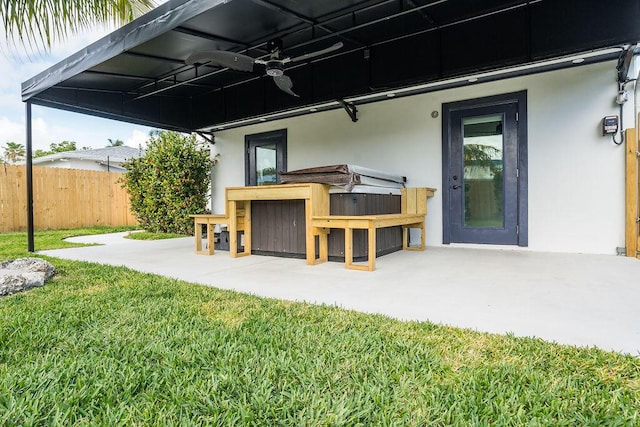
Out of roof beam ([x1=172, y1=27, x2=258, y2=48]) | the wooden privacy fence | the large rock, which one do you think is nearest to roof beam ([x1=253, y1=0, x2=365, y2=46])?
roof beam ([x1=172, y1=27, x2=258, y2=48])

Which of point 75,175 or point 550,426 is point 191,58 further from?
point 75,175

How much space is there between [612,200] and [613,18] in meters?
2.04

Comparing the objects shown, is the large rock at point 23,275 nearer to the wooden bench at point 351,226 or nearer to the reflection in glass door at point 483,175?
the wooden bench at point 351,226

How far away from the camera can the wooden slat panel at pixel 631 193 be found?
4.28m

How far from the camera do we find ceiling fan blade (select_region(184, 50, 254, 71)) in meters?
3.86

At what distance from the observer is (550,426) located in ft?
3.75

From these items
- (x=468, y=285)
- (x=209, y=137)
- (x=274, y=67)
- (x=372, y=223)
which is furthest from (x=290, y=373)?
(x=209, y=137)

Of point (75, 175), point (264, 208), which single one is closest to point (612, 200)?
point (264, 208)

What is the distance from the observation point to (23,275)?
3.03 metres

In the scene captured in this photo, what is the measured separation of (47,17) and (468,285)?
A: 3.74 meters

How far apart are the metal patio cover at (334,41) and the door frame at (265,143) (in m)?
1.10

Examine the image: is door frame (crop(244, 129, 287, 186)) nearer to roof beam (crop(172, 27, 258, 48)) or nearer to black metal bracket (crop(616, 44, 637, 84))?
roof beam (crop(172, 27, 258, 48))

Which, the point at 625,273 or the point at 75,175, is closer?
the point at 625,273

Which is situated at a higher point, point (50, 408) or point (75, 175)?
point (75, 175)
